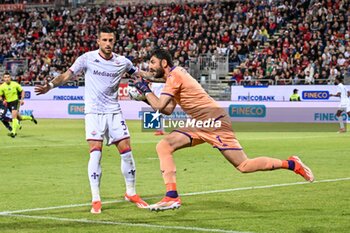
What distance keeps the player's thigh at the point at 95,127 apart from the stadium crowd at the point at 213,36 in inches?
1210

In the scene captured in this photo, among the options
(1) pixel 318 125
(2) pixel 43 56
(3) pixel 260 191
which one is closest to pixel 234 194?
(3) pixel 260 191

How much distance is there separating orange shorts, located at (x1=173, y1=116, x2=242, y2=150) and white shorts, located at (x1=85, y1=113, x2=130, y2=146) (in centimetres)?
119

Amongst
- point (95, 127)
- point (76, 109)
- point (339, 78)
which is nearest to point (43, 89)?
point (95, 127)

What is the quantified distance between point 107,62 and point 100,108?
0.69m

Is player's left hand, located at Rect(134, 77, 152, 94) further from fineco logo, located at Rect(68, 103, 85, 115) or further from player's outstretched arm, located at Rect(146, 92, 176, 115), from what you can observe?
fineco logo, located at Rect(68, 103, 85, 115)

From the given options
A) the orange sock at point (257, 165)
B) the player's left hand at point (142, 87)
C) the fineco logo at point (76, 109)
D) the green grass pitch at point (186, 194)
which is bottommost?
the fineco logo at point (76, 109)

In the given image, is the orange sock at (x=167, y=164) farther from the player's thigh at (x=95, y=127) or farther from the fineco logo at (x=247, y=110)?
the fineco logo at (x=247, y=110)

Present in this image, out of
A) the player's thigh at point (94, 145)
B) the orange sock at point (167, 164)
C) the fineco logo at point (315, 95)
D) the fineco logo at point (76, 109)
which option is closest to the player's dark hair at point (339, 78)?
the fineco logo at point (315, 95)

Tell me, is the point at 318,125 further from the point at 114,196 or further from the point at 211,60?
the point at 114,196

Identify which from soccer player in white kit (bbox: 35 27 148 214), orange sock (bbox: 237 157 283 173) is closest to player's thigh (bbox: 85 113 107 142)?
soccer player in white kit (bbox: 35 27 148 214)

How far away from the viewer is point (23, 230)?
29.6 feet

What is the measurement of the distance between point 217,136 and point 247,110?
3066 cm

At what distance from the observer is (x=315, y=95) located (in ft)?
132

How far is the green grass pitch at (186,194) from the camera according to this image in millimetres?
9461
